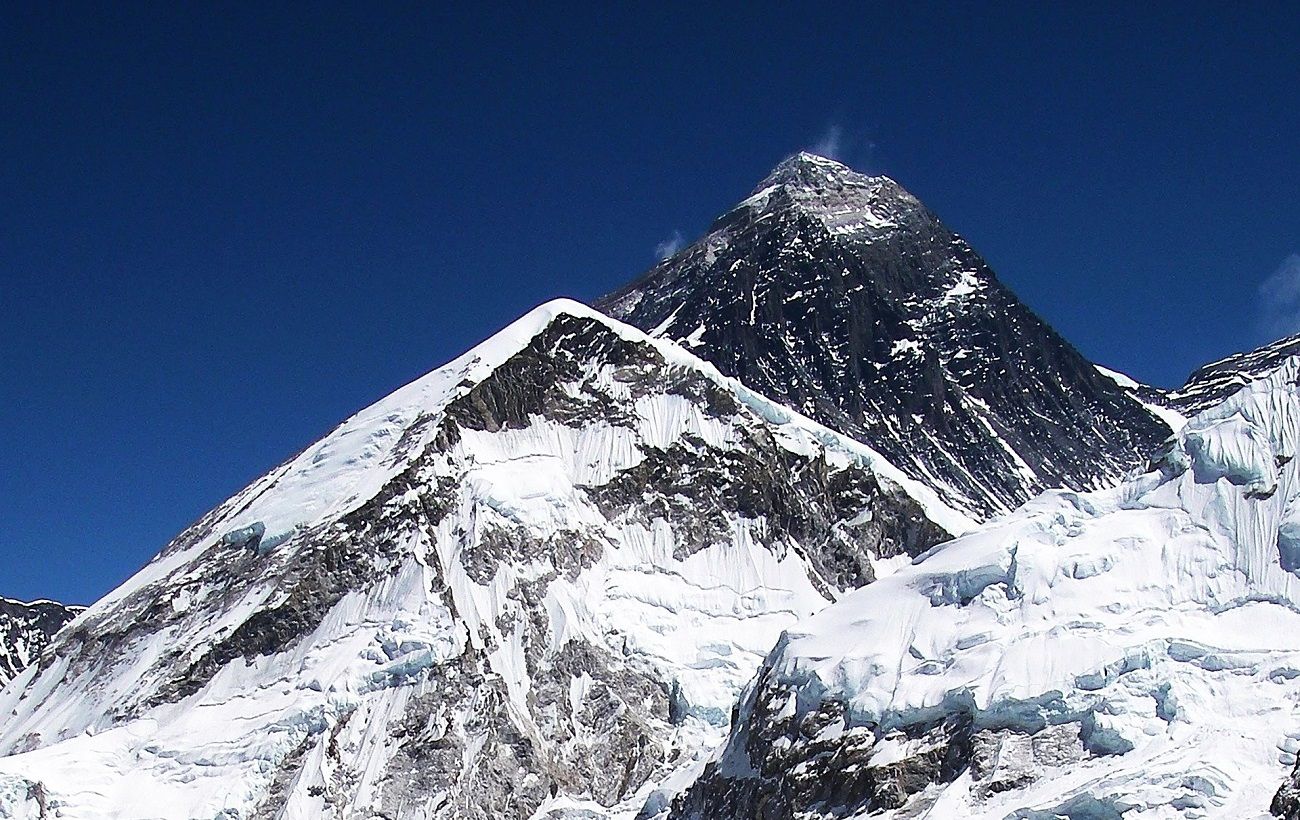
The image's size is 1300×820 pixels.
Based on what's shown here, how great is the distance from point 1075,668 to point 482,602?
6729cm

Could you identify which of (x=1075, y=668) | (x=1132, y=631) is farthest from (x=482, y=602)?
(x=1132, y=631)

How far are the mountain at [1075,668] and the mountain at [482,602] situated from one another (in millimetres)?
19079

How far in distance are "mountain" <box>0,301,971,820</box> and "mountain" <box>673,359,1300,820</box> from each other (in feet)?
62.6

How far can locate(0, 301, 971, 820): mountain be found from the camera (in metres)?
123

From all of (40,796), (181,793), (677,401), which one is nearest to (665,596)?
(677,401)

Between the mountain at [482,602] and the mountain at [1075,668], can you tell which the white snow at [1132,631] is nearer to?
the mountain at [1075,668]

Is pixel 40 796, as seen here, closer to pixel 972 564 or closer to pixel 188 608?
pixel 188 608

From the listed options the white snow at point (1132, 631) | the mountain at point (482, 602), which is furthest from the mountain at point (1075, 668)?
the mountain at point (482, 602)

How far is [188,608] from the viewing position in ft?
468

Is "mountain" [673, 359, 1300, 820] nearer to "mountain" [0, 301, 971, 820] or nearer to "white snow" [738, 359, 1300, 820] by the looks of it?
"white snow" [738, 359, 1300, 820]

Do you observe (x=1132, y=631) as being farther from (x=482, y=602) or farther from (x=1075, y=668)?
(x=482, y=602)

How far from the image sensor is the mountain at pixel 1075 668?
77.2m

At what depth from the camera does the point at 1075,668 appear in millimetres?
84688

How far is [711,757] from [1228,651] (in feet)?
118
